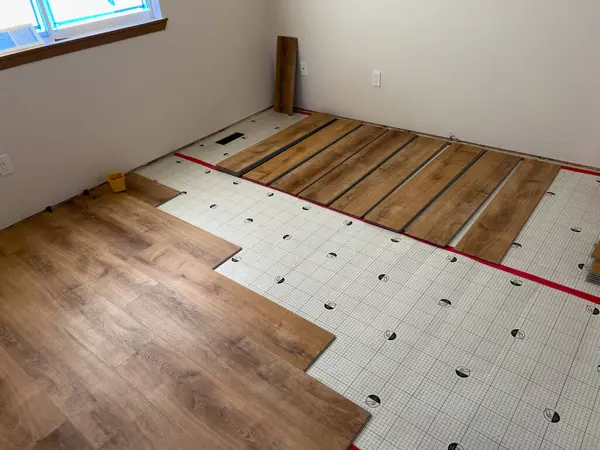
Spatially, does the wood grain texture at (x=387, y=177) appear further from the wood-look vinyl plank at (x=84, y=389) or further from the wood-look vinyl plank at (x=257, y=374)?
the wood-look vinyl plank at (x=84, y=389)

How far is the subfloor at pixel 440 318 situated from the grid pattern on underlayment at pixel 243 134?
761 millimetres

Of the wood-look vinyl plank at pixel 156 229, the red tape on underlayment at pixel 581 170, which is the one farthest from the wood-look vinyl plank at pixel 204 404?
the red tape on underlayment at pixel 581 170

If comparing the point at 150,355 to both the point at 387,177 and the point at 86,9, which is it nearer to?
the point at 387,177

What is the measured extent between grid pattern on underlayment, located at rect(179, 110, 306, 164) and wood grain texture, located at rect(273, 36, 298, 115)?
9 cm

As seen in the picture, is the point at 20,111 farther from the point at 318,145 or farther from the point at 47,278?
the point at 318,145

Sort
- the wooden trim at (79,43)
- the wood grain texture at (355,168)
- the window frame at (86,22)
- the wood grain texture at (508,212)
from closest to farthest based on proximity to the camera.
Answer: the wood grain texture at (508,212), the wooden trim at (79,43), the window frame at (86,22), the wood grain texture at (355,168)

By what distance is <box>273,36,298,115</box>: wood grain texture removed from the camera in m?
3.74

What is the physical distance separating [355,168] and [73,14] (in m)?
1.95

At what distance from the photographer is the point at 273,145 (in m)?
3.35

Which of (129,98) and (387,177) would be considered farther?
(129,98)

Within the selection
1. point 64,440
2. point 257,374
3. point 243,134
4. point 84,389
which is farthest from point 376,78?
point 64,440

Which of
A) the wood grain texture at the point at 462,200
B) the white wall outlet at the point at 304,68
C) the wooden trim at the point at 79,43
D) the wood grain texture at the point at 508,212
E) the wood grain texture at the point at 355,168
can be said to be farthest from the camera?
the white wall outlet at the point at 304,68

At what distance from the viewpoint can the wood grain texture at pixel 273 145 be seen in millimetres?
3105

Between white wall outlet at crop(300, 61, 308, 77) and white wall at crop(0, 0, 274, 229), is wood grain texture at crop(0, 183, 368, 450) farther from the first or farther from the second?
white wall outlet at crop(300, 61, 308, 77)
